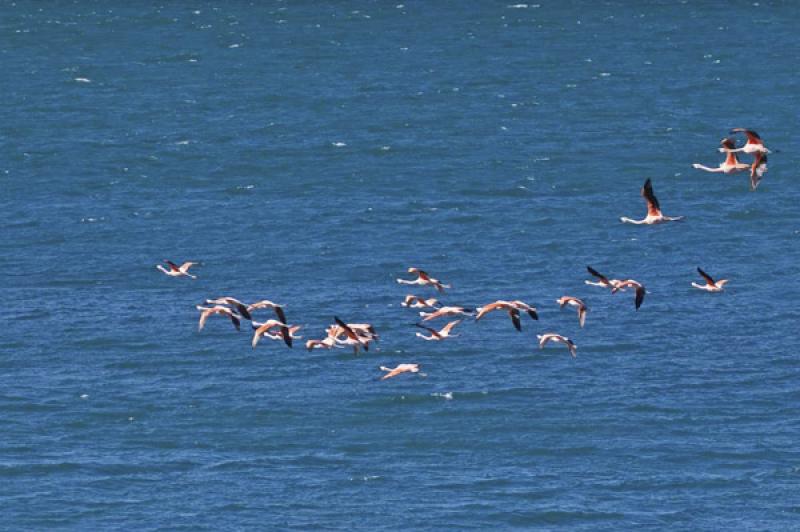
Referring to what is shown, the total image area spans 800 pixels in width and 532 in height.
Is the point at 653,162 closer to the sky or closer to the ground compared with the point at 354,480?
closer to the sky

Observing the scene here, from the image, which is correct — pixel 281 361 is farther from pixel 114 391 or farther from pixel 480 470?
pixel 480 470

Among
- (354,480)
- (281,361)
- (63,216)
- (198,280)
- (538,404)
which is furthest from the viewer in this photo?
(63,216)

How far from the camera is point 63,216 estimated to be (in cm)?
16025

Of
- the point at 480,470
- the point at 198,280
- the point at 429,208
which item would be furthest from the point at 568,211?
the point at 480,470

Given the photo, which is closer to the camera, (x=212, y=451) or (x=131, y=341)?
(x=212, y=451)

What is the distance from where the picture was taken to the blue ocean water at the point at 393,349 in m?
105

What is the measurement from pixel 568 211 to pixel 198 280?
32846 mm

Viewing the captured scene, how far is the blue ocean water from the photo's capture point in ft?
346

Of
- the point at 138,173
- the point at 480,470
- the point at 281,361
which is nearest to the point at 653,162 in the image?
the point at 138,173

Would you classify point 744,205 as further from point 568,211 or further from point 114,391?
point 114,391

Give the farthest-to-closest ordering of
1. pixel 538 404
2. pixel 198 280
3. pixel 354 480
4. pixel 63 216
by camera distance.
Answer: pixel 63 216, pixel 198 280, pixel 538 404, pixel 354 480

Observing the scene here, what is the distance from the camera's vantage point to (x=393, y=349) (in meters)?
127

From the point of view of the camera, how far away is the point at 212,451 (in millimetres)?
111562

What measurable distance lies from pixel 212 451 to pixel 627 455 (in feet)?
73.7
